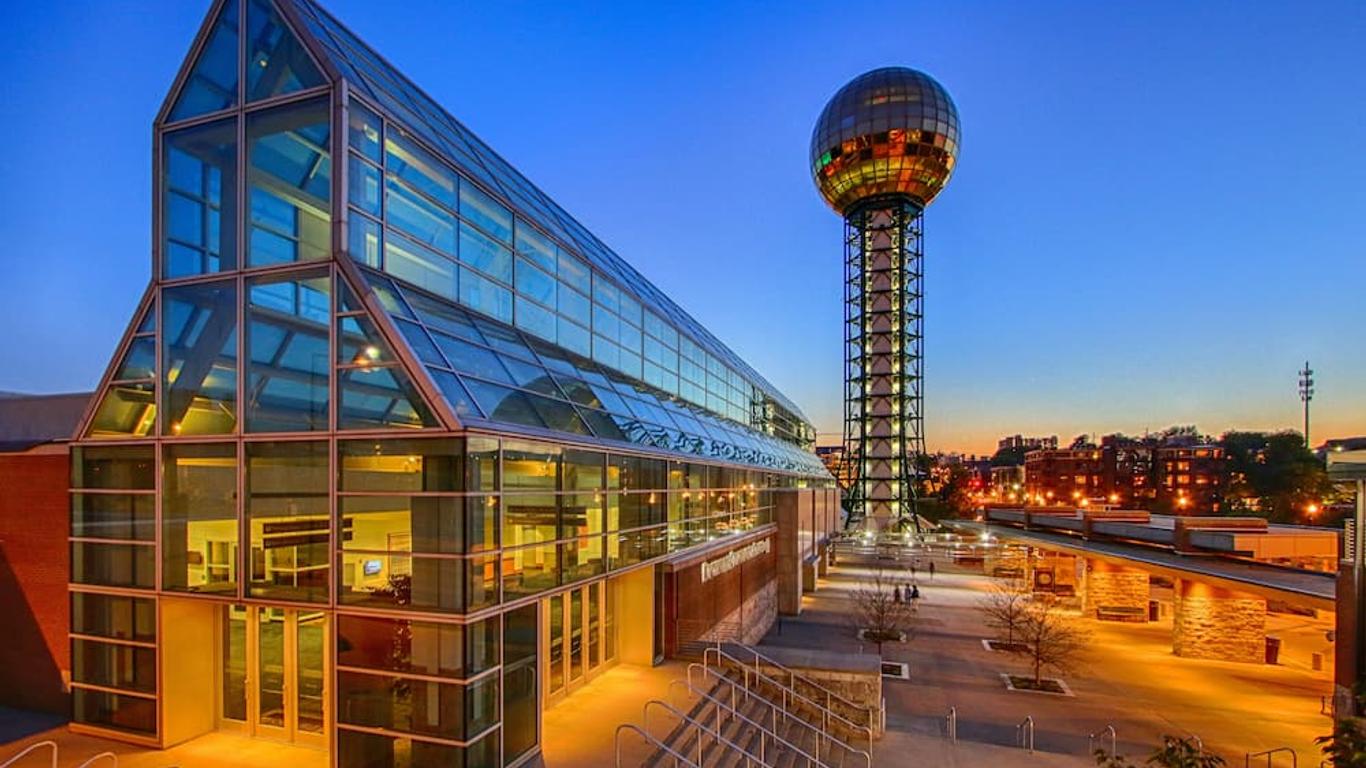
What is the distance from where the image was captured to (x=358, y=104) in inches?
416

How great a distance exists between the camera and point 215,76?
1133cm

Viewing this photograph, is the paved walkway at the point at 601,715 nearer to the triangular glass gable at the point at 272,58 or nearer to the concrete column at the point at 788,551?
the triangular glass gable at the point at 272,58

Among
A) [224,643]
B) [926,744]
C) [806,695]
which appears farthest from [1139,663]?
[224,643]

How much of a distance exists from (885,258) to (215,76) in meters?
63.6

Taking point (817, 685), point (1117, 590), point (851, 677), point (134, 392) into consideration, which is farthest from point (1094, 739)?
point (134, 392)

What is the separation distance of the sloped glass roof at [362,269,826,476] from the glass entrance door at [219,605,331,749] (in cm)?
455

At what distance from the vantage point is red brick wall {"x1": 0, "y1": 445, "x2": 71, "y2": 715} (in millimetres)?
12453

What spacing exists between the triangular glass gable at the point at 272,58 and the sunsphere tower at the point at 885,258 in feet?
201

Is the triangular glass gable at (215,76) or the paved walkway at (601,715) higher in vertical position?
the triangular glass gable at (215,76)

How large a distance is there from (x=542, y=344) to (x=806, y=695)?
412 inches

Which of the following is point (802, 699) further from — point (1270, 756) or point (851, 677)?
point (1270, 756)

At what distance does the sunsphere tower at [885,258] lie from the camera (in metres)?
66.4

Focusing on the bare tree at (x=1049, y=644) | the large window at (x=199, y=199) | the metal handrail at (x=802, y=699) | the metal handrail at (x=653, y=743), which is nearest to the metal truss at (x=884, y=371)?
the bare tree at (x=1049, y=644)

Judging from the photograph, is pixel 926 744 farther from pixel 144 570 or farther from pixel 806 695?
pixel 144 570
